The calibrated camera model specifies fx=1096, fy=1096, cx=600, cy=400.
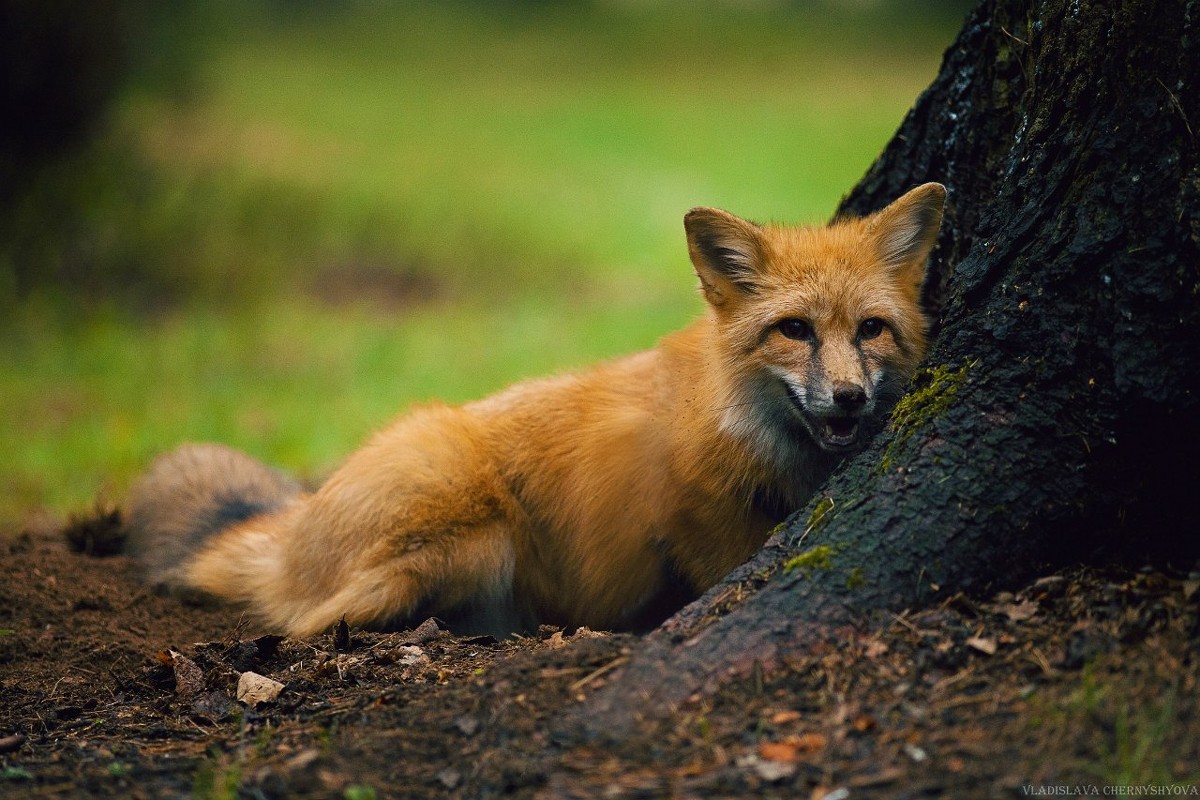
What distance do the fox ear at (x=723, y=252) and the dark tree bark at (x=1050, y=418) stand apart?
1170 millimetres

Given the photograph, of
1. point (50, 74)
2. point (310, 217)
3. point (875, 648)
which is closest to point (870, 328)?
point (875, 648)

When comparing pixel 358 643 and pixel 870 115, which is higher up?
pixel 870 115

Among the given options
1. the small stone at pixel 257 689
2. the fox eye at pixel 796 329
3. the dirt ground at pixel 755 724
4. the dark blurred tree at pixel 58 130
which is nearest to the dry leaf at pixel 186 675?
the dirt ground at pixel 755 724

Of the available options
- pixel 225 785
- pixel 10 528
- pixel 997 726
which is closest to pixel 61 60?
pixel 10 528

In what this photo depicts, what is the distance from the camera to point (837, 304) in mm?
4762

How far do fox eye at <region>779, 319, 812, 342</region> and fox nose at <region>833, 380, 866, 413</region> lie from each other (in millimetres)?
443

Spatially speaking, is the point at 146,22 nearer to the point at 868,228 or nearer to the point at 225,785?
the point at 868,228

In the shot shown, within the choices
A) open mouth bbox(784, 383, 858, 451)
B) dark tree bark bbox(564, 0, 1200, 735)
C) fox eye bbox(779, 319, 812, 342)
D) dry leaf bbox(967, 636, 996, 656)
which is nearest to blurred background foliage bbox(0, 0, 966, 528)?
fox eye bbox(779, 319, 812, 342)

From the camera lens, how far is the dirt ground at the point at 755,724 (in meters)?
3.01

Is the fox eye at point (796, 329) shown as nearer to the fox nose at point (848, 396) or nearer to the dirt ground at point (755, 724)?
the fox nose at point (848, 396)

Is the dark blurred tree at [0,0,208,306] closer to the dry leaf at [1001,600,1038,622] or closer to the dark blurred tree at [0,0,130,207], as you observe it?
the dark blurred tree at [0,0,130,207]

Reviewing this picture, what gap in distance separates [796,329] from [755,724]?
2.02 metres

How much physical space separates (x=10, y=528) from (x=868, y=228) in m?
6.13

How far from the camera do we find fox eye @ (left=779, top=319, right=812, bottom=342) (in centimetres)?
480
